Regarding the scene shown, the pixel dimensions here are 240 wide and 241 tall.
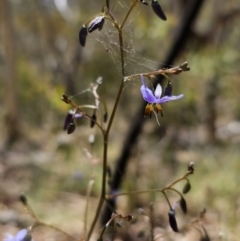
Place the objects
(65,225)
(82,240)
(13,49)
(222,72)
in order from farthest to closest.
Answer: (13,49)
(222,72)
(65,225)
(82,240)

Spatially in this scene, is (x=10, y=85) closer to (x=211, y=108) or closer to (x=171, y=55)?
(x=211, y=108)

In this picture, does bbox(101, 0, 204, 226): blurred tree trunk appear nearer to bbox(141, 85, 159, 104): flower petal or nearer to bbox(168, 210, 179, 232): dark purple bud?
bbox(168, 210, 179, 232): dark purple bud

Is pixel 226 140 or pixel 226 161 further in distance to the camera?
pixel 226 140

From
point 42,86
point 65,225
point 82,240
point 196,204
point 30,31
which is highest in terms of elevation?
point 30,31

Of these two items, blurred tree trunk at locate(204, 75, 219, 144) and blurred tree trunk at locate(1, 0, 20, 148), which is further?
blurred tree trunk at locate(1, 0, 20, 148)

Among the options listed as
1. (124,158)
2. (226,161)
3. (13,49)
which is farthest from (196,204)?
(13,49)

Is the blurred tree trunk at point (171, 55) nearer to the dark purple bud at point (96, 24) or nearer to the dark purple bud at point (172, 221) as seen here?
the dark purple bud at point (172, 221)

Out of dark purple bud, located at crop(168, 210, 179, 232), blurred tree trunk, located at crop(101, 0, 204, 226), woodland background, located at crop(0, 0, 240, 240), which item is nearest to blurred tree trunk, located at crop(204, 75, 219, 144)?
woodland background, located at crop(0, 0, 240, 240)

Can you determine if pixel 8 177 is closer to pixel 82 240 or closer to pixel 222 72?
pixel 222 72
